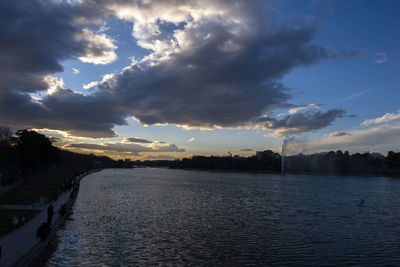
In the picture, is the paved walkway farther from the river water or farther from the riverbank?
the river water

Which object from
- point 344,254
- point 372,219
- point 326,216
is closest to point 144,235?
point 344,254

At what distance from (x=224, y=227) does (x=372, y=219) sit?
63.2 ft

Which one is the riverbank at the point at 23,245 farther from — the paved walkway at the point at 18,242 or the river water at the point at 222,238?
the river water at the point at 222,238

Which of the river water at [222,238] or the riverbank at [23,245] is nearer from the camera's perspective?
the riverbank at [23,245]

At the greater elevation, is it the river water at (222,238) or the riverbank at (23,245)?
the riverbank at (23,245)

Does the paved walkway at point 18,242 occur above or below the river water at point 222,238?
above

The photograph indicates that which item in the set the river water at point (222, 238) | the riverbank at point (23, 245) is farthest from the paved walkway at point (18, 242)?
the river water at point (222, 238)

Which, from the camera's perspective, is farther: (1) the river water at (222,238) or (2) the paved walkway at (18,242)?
(1) the river water at (222,238)

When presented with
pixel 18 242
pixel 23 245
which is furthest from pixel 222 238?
pixel 18 242

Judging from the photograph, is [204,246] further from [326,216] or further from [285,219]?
[326,216]

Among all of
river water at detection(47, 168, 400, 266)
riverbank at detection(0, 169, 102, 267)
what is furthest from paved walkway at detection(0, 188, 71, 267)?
river water at detection(47, 168, 400, 266)

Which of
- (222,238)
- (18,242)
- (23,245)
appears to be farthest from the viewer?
(222,238)

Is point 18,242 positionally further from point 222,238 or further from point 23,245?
point 222,238

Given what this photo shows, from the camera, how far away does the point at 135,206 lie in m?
41.0
